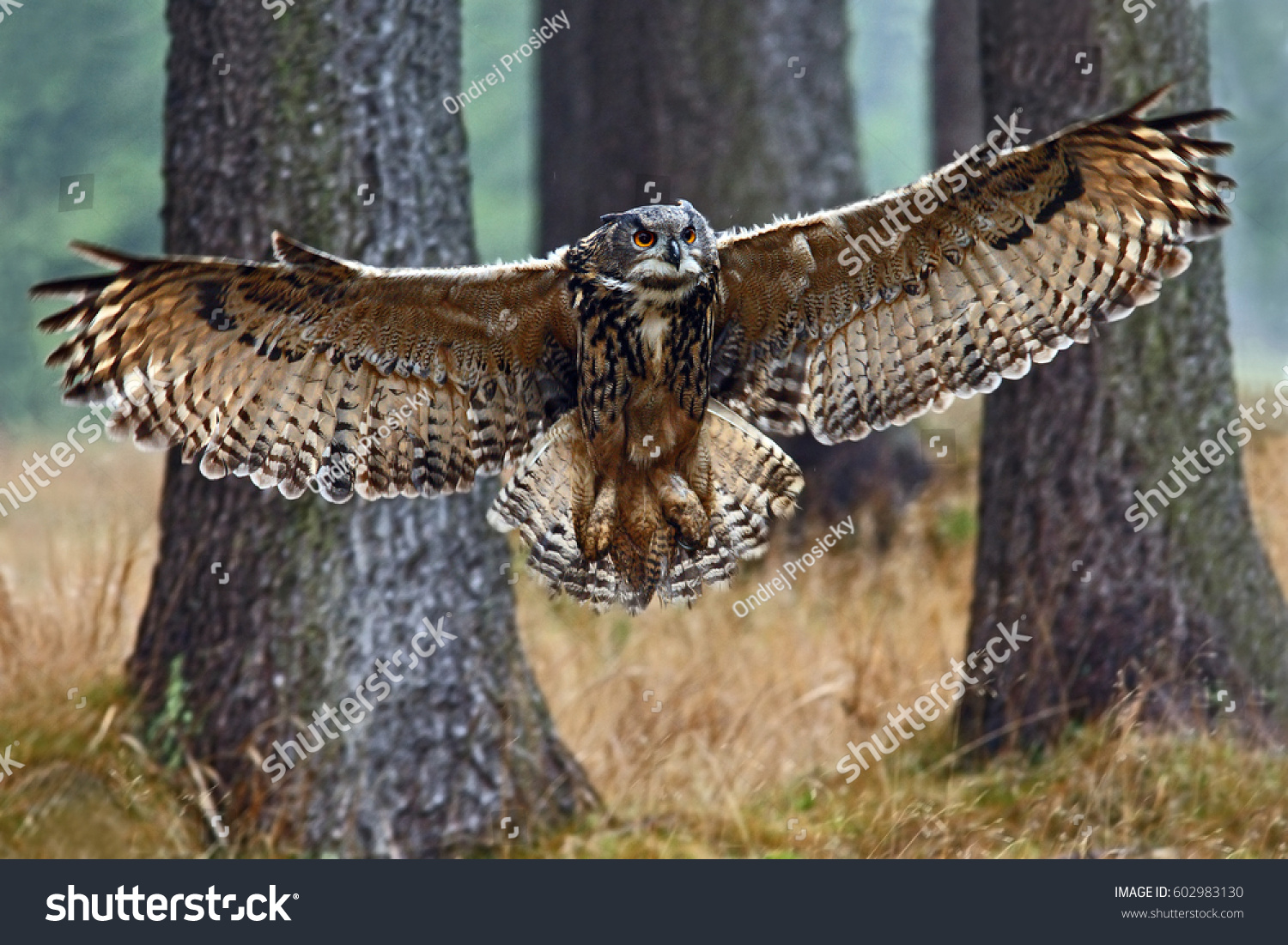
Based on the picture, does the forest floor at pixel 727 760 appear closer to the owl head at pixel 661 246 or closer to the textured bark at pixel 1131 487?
the textured bark at pixel 1131 487

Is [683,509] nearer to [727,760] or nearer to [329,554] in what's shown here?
[329,554]

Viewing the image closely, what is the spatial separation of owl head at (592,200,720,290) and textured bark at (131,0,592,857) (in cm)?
151

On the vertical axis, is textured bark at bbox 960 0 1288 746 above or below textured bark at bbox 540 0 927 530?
below

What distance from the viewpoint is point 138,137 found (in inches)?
578

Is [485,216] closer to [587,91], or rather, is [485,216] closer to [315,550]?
[587,91]

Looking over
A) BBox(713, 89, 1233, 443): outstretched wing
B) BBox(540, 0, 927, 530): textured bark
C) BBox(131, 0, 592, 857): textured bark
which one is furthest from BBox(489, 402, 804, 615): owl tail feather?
BBox(540, 0, 927, 530): textured bark

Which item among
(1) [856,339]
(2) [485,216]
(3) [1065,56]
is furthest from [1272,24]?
(1) [856,339]

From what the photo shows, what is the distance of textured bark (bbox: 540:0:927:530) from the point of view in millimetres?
8133

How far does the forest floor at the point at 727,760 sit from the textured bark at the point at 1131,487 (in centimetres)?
24

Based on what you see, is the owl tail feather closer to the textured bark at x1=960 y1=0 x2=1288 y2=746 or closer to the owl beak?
the owl beak

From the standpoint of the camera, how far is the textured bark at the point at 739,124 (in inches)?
320

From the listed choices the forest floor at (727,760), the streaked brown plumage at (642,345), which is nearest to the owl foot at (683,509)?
the streaked brown plumage at (642,345)

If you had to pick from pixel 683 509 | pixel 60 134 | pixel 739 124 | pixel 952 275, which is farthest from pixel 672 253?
pixel 60 134

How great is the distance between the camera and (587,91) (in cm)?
915
